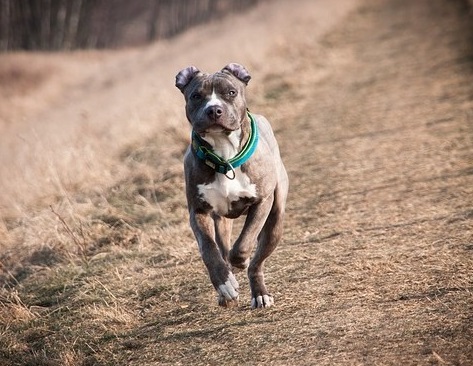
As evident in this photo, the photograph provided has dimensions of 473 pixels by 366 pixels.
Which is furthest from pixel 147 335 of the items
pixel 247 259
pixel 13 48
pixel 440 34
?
pixel 13 48

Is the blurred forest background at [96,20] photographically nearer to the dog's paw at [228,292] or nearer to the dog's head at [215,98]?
the dog's head at [215,98]

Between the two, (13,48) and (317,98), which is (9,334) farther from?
(13,48)

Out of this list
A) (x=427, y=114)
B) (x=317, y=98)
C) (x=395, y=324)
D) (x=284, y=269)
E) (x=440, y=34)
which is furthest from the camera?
(x=440, y=34)

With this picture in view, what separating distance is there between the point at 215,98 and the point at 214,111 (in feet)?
0.78

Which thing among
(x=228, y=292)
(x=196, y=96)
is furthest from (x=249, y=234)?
(x=196, y=96)

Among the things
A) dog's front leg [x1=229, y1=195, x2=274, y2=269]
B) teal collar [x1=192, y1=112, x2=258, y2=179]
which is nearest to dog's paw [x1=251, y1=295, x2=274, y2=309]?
dog's front leg [x1=229, y1=195, x2=274, y2=269]

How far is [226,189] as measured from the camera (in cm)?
468

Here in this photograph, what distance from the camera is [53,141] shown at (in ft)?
38.8

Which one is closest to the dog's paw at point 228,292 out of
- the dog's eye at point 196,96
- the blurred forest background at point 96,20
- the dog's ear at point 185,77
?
the dog's eye at point 196,96

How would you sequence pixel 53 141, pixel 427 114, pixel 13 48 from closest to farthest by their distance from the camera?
pixel 427 114 < pixel 53 141 < pixel 13 48

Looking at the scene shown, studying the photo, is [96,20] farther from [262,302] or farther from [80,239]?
[262,302]

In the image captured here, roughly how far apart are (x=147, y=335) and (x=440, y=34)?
15440 millimetres

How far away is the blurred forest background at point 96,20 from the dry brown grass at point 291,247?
29.6 m

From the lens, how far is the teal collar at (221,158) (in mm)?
4660
